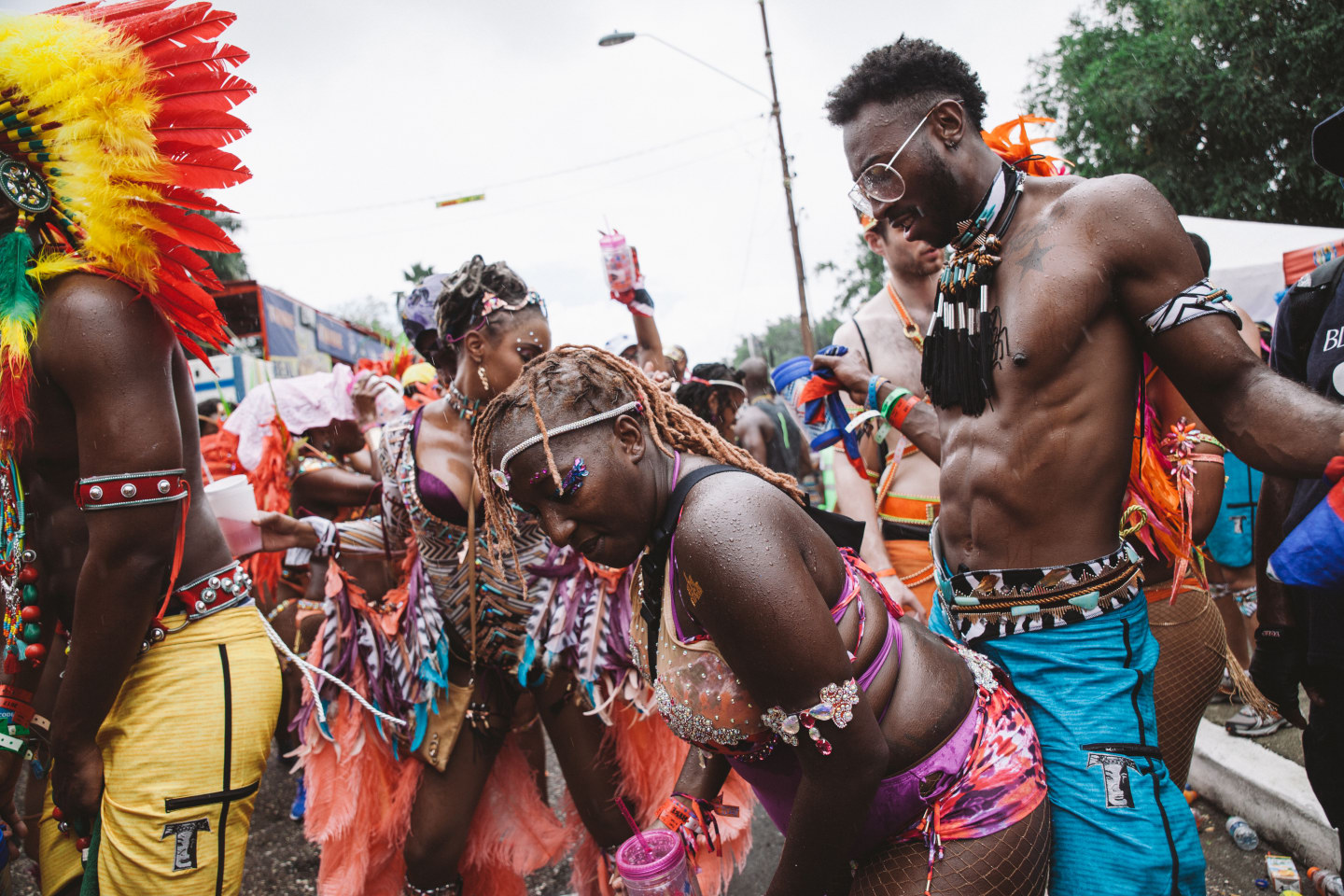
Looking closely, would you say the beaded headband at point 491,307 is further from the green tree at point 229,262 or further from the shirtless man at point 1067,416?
the green tree at point 229,262

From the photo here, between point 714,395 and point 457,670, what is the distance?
2499 mm

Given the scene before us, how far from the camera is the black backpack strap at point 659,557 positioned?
1603mm

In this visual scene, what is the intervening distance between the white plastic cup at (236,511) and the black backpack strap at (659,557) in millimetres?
1719

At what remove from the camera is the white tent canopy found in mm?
7434

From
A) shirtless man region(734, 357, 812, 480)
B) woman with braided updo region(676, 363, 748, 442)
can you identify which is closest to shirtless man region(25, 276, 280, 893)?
woman with braided updo region(676, 363, 748, 442)

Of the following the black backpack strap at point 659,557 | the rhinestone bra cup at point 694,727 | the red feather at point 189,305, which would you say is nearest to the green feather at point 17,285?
the red feather at point 189,305

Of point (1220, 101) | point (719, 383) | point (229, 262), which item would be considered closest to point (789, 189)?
point (1220, 101)

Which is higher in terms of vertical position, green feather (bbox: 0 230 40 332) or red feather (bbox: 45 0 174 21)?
red feather (bbox: 45 0 174 21)

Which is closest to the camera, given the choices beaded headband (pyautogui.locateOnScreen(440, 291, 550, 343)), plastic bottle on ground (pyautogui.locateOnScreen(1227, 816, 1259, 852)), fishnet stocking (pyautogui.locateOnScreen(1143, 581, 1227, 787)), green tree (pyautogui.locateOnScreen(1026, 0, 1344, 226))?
fishnet stocking (pyautogui.locateOnScreen(1143, 581, 1227, 787))

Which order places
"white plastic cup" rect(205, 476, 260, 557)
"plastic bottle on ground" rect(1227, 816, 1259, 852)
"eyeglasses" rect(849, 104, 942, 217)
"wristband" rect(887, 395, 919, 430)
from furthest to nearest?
"plastic bottle on ground" rect(1227, 816, 1259, 852)
"white plastic cup" rect(205, 476, 260, 557)
"wristband" rect(887, 395, 919, 430)
"eyeglasses" rect(849, 104, 942, 217)

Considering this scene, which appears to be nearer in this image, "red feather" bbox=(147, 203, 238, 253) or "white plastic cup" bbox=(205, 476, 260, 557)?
"red feather" bbox=(147, 203, 238, 253)

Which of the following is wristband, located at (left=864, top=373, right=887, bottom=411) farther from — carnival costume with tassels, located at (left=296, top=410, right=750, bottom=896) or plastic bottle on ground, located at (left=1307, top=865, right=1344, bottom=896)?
plastic bottle on ground, located at (left=1307, top=865, right=1344, bottom=896)

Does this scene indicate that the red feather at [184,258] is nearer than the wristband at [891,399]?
Yes

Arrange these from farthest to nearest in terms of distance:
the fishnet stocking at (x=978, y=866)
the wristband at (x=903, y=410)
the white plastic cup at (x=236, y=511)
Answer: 1. the white plastic cup at (x=236, y=511)
2. the wristband at (x=903, y=410)
3. the fishnet stocking at (x=978, y=866)
